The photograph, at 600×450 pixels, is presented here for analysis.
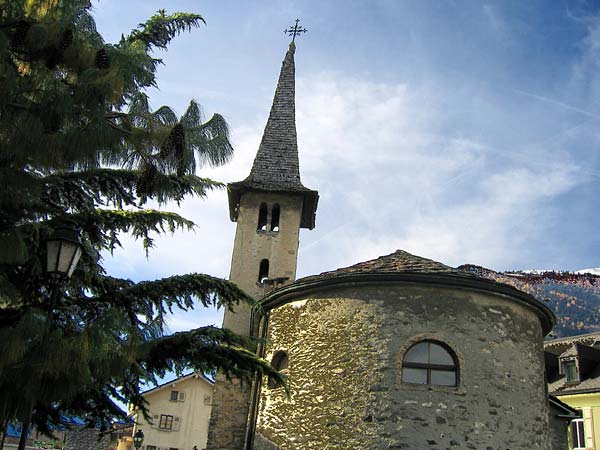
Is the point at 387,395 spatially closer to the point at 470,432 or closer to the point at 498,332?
the point at 470,432

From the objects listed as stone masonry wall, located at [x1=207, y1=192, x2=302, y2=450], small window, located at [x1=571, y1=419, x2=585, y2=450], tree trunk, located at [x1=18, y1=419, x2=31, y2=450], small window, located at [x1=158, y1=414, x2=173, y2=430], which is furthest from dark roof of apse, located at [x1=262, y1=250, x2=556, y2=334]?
small window, located at [x1=158, y1=414, x2=173, y2=430]

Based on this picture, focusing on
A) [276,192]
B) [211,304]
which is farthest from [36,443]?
[211,304]

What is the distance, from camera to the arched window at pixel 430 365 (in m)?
11.3

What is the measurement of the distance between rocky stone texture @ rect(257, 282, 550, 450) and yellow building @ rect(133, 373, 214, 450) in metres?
25.5

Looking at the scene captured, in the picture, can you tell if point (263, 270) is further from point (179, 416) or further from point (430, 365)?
point (179, 416)

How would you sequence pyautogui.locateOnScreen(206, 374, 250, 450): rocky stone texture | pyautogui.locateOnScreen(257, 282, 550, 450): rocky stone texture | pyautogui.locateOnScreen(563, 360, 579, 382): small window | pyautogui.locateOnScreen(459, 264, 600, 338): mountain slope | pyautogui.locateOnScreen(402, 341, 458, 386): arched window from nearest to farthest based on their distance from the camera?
pyautogui.locateOnScreen(257, 282, 550, 450): rocky stone texture, pyautogui.locateOnScreen(402, 341, 458, 386): arched window, pyautogui.locateOnScreen(459, 264, 600, 338): mountain slope, pyautogui.locateOnScreen(206, 374, 250, 450): rocky stone texture, pyautogui.locateOnScreen(563, 360, 579, 382): small window

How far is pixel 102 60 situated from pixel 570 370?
23.2 metres

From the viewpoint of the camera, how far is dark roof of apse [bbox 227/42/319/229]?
21781 millimetres

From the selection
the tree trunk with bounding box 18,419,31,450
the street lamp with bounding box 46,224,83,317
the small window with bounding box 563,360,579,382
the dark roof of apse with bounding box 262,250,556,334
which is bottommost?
the tree trunk with bounding box 18,419,31,450

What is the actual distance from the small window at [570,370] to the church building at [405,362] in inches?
480

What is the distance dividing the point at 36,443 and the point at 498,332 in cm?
2111

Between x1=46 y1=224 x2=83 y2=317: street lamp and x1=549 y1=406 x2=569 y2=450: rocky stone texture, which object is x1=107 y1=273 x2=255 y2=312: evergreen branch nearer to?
x1=46 y1=224 x2=83 y2=317: street lamp

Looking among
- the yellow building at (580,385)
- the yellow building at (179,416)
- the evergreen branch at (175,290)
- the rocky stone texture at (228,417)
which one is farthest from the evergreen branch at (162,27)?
the yellow building at (179,416)

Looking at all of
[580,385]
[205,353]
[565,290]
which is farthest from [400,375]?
[565,290]
